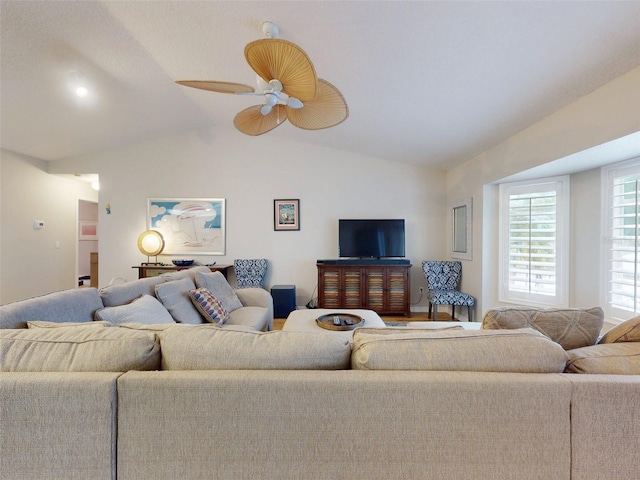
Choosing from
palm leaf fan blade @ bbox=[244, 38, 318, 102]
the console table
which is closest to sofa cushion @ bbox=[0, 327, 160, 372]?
palm leaf fan blade @ bbox=[244, 38, 318, 102]

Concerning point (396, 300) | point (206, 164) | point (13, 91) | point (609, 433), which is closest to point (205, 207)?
point (206, 164)

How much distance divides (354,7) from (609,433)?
2276 mm

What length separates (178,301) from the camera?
87.9 inches

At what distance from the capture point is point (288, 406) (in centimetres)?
83

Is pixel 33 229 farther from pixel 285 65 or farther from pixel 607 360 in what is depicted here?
pixel 607 360

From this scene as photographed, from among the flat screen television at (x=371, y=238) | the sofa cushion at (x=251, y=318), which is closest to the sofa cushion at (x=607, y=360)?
the sofa cushion at (x=251, y=318)

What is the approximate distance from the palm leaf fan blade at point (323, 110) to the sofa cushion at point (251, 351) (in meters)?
1.46

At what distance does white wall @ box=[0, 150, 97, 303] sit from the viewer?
3844mm

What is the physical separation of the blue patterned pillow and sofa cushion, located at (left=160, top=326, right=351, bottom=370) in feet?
4.58

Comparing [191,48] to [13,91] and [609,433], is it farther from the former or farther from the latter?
[609,433]

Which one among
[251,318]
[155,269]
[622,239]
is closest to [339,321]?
[251,318]

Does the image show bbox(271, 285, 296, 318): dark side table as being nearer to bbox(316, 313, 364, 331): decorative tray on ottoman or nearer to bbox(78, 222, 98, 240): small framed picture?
bbox(316, 313, 364, 331): decorative tray on ottoman

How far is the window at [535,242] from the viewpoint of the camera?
294 cm

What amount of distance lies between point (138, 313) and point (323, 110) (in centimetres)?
182
